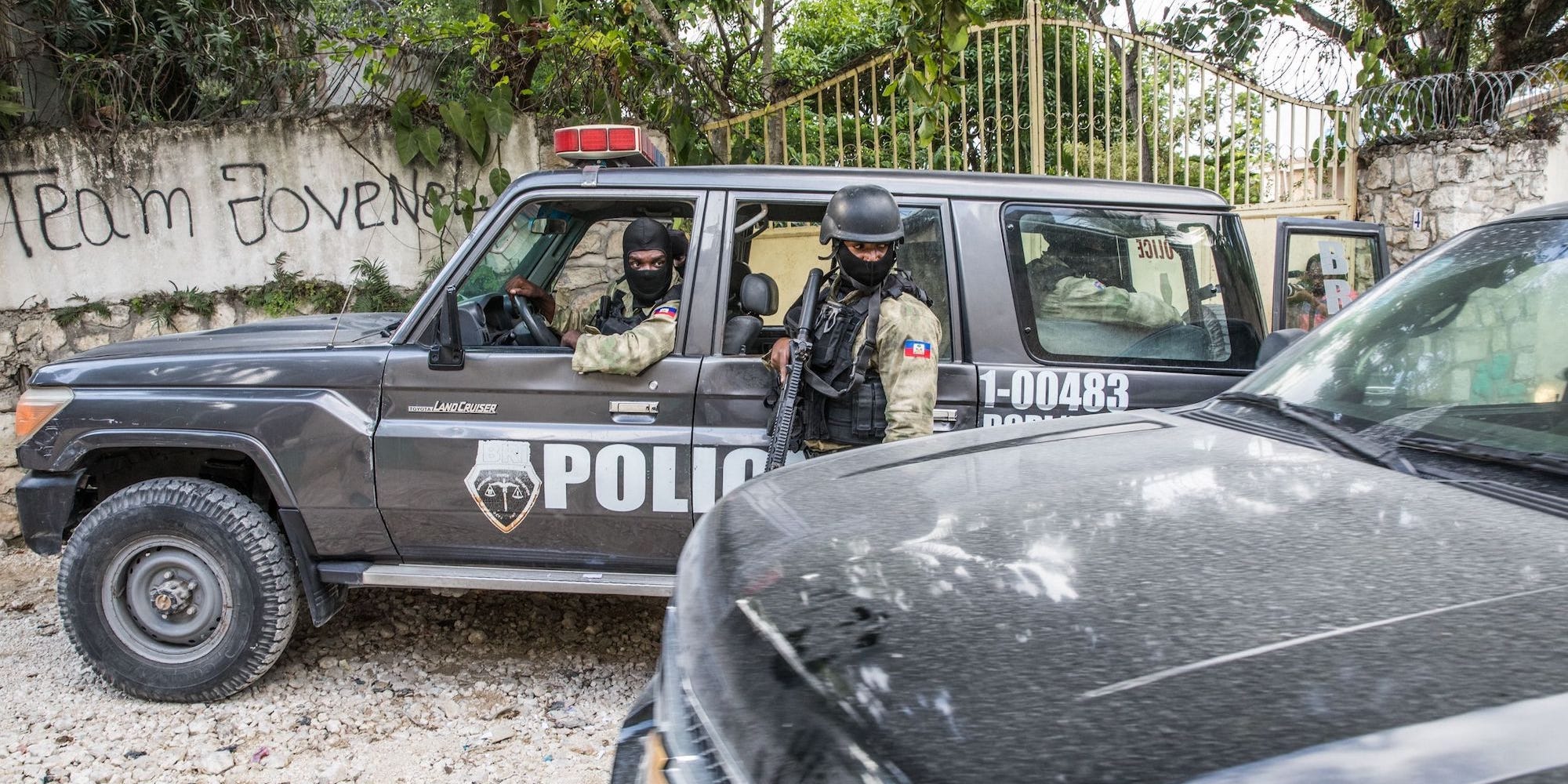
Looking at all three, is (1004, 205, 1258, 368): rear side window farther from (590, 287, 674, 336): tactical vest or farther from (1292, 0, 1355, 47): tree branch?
(1292, 0, 1355, 47): tree branch

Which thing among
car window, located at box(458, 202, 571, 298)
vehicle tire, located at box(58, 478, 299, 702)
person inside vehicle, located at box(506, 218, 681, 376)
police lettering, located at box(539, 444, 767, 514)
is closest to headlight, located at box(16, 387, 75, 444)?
vehicle tire, located at box(58, 478, 299, 702)

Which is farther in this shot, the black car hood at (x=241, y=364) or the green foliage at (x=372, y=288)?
the green foliage at (x=372, y=288)

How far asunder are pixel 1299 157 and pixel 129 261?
7570 millimetres

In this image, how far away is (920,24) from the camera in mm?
4629

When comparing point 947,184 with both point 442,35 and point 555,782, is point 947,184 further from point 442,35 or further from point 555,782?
point 442,35

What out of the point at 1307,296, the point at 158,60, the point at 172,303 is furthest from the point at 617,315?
the point at 158,60

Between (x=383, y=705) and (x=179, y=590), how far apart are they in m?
0.76

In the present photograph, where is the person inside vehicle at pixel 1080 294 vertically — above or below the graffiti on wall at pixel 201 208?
below

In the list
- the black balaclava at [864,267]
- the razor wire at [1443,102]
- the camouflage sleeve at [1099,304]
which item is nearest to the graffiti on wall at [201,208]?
the black balaclava at [864,267]

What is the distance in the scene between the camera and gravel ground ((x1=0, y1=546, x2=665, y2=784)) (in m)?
3.10

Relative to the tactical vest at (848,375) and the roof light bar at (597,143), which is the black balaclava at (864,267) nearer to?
the tactical vest at (848,375)

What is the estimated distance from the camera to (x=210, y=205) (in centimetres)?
632

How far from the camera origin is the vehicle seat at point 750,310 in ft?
10.4

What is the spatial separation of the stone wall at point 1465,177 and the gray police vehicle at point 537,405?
465 centimetres
